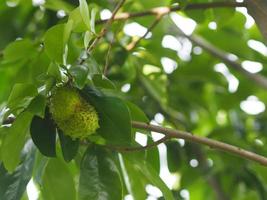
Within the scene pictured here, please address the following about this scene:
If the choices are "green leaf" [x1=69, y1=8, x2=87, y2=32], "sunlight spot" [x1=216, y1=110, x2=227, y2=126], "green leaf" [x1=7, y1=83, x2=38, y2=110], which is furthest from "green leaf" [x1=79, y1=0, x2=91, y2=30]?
"sunlight spot" [x1=216, y1=110, x2=227, y2=126]

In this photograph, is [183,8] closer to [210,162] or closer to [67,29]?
[67,29]

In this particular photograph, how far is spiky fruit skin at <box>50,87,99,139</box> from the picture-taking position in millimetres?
928

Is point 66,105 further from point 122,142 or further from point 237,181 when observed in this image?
point 237,181

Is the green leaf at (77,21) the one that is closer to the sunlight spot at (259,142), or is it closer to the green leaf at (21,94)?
the green leaf at (21,94)

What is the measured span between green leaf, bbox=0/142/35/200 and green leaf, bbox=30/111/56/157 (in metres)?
0.09

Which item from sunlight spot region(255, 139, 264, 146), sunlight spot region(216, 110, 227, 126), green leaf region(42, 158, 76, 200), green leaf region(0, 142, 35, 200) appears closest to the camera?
green leaf region(0, 142, 35, 200)

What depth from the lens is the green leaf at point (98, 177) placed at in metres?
0.99

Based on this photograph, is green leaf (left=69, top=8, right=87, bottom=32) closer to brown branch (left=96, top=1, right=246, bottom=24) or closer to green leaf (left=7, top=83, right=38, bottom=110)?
green leaf (left=7, top=83, right=38, bottom=110)

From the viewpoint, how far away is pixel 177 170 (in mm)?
1698

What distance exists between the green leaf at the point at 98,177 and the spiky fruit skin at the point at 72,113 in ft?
0.26

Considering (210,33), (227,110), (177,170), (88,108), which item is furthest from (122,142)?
(227,110)

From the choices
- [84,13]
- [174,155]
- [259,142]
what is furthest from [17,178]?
[259,142]

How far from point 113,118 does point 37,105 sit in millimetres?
119

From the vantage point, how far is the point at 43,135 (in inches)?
38.0
